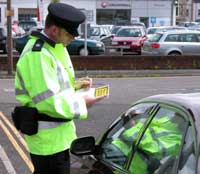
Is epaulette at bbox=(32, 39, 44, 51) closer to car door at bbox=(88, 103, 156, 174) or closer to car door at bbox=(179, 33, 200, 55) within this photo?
car door at bbox=(88, 103, 156, 174)

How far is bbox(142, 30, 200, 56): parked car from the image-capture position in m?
24.0

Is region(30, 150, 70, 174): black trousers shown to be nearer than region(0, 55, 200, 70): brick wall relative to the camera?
Yes

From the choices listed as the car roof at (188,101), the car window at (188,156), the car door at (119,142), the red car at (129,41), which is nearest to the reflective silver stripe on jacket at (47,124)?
the car door at (119,142)

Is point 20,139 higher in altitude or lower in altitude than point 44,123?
lower

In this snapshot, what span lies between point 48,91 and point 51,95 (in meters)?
0.03

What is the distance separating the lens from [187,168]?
2834 millimetres

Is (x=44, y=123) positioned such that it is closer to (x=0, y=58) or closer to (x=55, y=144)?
(x=55, y=144)

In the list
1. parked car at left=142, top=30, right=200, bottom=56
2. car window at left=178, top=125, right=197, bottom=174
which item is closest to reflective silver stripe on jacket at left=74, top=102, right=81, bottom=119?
car window at left=178, top=125, right=197, bottom=174

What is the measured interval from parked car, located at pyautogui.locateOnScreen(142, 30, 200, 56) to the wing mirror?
66.9 feet

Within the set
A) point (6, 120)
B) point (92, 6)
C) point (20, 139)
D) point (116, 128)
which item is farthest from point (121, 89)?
point (92, 6)

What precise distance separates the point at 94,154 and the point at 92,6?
234 feet

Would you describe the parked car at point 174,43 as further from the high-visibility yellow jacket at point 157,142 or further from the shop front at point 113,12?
the shop front at point 113,12

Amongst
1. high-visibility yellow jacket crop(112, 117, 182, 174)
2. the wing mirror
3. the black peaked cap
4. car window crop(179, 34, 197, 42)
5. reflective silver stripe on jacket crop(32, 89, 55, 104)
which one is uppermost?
the black peaked cap

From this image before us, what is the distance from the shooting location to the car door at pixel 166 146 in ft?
9.58
